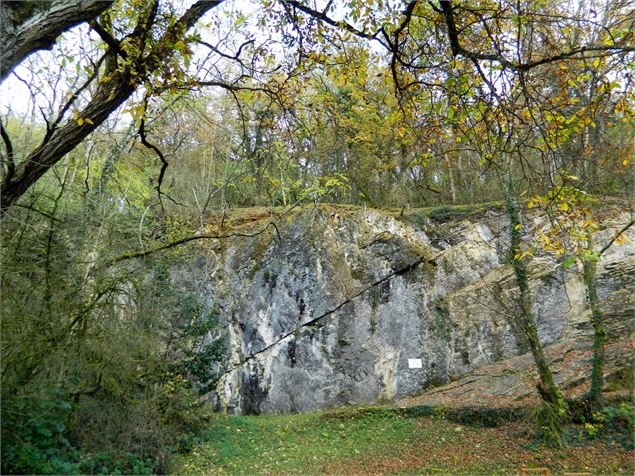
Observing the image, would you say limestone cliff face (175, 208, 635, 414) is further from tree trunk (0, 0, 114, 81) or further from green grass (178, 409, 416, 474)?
tree trunk (0, 0, 114, 81)

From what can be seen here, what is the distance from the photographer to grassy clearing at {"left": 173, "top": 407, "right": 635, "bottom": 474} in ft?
27.4

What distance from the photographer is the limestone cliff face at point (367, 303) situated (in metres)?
12.8

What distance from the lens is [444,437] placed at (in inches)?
399

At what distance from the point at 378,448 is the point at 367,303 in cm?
445

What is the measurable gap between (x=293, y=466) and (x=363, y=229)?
7476 mm

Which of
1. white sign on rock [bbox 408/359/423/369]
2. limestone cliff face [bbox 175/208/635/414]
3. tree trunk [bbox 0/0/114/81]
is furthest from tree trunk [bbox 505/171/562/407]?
tree trunk [bbox 0/0/114/81]

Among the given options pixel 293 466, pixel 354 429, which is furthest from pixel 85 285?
pixel 354 429

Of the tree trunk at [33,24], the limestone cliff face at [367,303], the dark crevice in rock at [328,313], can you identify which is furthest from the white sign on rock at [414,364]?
the tree trunk at [33,24]

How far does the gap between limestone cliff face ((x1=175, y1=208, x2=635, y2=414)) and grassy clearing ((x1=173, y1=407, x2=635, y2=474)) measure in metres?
1.19

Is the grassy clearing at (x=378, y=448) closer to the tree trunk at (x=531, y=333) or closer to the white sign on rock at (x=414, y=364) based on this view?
the tree trunk at (x=531, y=333)

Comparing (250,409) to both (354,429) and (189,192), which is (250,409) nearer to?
(354,429)

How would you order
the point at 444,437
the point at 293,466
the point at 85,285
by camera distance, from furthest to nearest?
the point at 444,437
the point at 293,466
the point at 85,285

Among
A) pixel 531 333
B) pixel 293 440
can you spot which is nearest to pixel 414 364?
pixel 293 440

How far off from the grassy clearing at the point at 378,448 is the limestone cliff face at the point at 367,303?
119 centimetres
